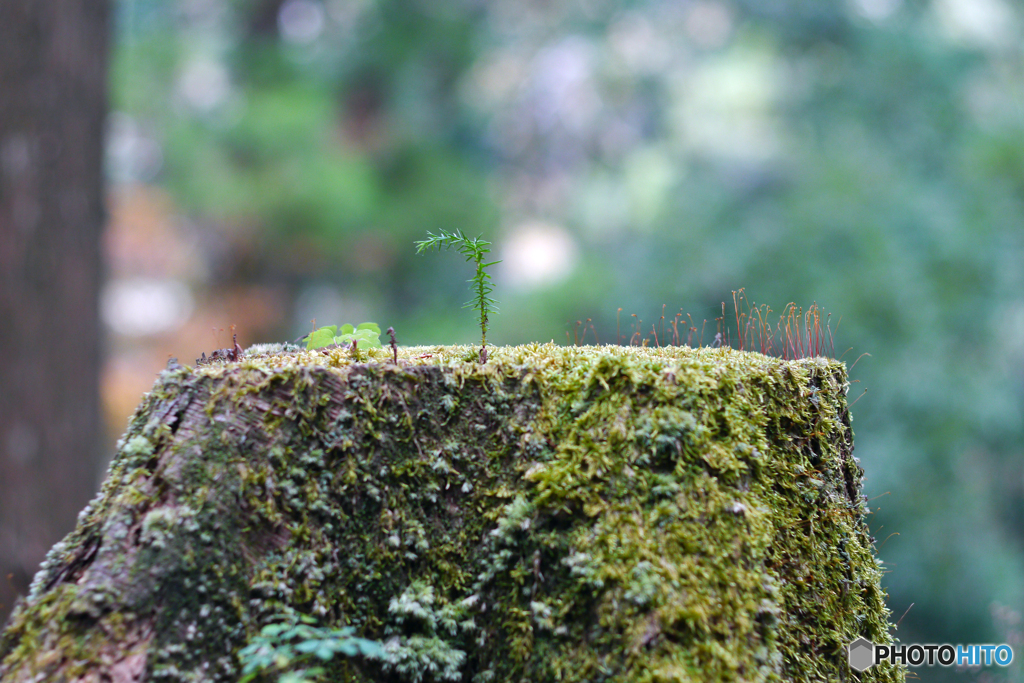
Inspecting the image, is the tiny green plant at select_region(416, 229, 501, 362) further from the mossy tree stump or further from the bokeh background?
the bokeh background

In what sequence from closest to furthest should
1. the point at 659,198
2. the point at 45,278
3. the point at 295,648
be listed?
1. the point at 295,648
2. the point at 45,278
3. the point at 659,198

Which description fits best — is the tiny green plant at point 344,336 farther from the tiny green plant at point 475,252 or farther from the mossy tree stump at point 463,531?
the tiny green plant at point 475,252

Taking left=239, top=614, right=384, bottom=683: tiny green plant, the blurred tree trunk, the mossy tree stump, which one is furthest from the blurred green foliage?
left=239, top=614, right=384, bottom=683: tiny green plant

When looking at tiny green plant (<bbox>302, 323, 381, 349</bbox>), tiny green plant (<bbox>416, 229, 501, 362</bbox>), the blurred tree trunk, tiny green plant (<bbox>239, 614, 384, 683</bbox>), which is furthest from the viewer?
the blurred tree trunk

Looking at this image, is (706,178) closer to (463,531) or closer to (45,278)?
(45,278)

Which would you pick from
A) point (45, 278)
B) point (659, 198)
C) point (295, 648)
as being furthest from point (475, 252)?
point (659, 198)

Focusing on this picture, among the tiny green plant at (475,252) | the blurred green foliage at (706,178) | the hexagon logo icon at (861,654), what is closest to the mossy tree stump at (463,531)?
the hexagon logo icon at (861,654)

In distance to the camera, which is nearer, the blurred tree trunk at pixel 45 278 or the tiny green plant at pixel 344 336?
the tiny green plant at pixel 344 336
